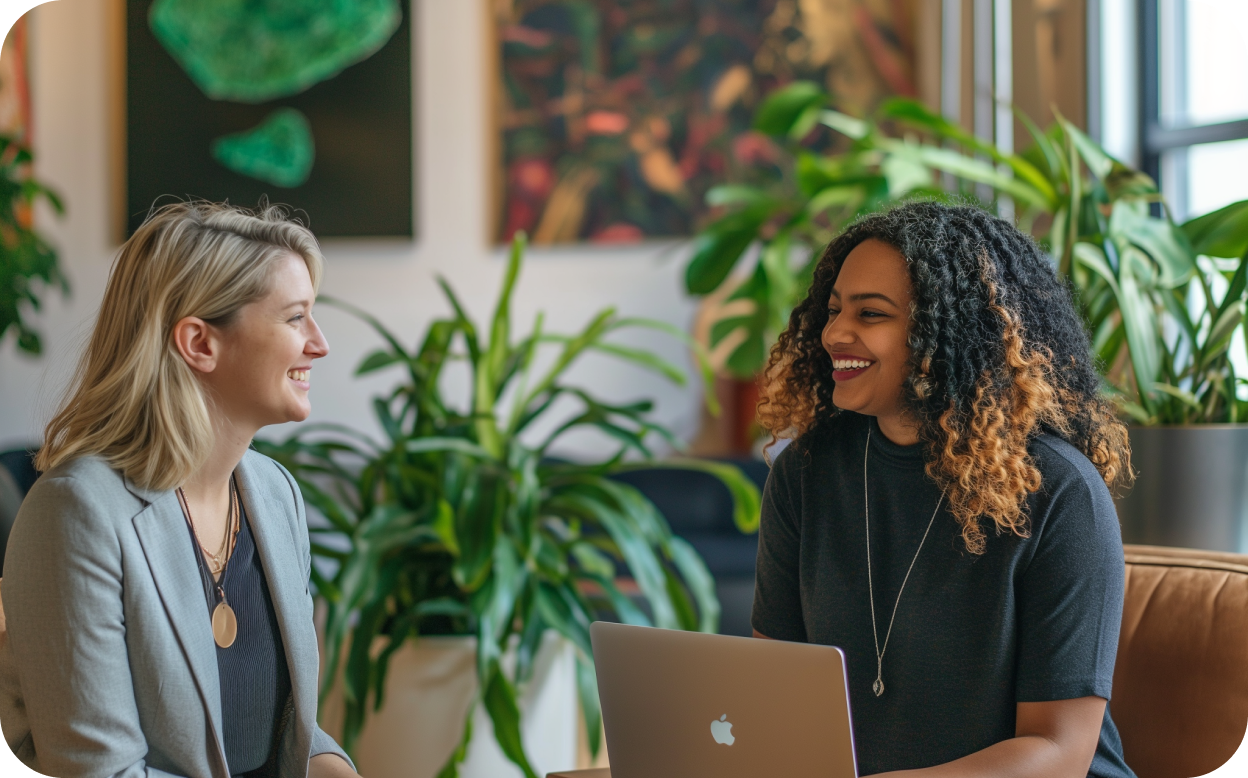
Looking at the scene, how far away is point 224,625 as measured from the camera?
113 centimetres

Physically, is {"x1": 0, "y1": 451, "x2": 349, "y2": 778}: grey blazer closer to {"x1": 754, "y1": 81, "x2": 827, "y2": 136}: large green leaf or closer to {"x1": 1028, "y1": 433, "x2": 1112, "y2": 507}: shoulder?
{"x1": 1028, "y1": 433, "x2": 1112, "y2": 507}: shoulder

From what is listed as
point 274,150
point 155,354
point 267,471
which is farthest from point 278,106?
point 155,354

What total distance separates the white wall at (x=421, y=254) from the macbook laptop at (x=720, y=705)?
2.96 meters

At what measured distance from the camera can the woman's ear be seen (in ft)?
3.56

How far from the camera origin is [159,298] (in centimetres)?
108

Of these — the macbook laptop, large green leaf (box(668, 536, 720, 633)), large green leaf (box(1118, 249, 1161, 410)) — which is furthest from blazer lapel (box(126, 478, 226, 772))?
large green leaf (box(1118, 249, 1161, 410))

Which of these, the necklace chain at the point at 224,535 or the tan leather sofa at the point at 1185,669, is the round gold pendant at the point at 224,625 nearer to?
the necklace chain at the point at 224,535

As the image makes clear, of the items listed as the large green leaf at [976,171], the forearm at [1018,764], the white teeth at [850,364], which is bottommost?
the forearm at [1018,764]

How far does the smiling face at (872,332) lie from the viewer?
4.09ft

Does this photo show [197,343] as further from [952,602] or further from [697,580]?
[697,580]

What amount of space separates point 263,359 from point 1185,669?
1112mm

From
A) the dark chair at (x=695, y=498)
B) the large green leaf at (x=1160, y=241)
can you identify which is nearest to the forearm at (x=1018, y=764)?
the large green leaf at (x=1160, y=241)

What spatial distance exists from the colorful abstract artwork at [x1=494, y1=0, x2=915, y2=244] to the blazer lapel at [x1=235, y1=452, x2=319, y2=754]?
2.89 m

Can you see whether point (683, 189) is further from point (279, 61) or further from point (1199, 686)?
point (1199, 686)
